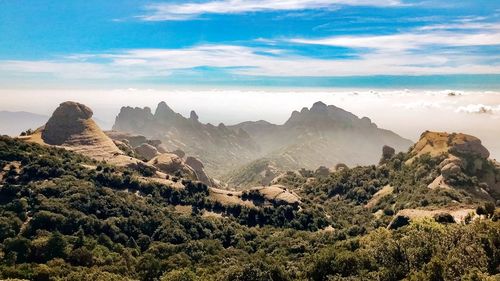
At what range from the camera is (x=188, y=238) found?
163 metres

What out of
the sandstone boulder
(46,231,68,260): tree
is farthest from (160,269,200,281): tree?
the sandstone boulder

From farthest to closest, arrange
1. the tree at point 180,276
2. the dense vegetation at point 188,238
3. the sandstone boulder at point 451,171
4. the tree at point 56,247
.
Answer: the sandstone boulder at point 451,171 < the tree at point 56,247 < the tree at point 180,276 < the dense vegetation at point 188,238

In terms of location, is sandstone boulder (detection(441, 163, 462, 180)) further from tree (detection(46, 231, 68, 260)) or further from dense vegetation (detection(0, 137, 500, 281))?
tree (detection(46, 231, 68, 260))

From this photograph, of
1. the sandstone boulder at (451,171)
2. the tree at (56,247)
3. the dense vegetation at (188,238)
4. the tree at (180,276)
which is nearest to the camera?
the dense vegetation at (188,238)

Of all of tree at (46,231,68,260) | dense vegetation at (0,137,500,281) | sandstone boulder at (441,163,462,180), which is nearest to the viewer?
dense vegetation at (0,137,500,281)

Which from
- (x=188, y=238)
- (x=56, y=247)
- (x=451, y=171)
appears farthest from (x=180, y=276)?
(x=451, y=171)

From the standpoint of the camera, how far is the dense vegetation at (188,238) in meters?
96.4

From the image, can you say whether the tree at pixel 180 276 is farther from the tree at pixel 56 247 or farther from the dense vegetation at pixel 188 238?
the tree at pixel 56 247

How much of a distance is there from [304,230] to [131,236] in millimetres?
70687

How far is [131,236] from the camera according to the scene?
159m

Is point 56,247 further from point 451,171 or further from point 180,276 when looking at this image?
point 451,171

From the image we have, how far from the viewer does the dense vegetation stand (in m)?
96.4

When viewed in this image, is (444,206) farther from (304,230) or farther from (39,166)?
(39,166)

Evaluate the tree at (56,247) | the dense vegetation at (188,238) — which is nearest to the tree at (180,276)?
the dense vegetation at (188,238)
